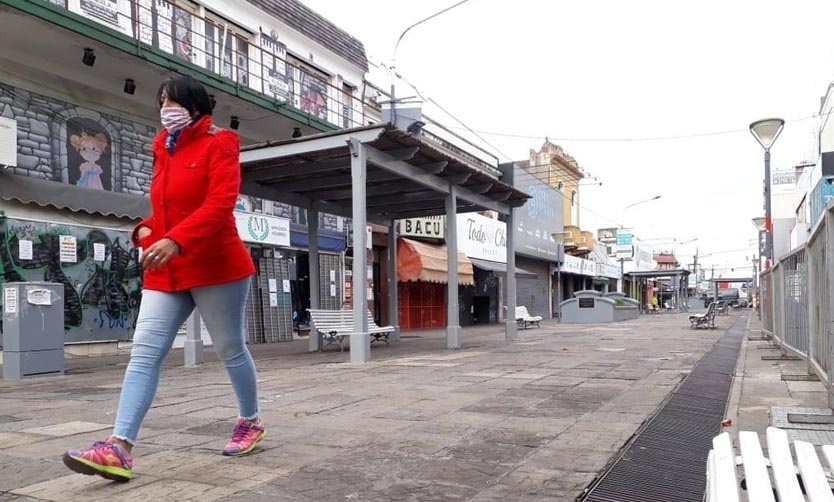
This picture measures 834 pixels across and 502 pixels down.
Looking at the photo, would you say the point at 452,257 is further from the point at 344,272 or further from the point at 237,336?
the point at 237,336

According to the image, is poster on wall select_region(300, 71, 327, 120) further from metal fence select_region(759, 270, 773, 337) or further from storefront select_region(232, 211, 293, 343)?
metal fence select_region(759, 270, 773, 337)

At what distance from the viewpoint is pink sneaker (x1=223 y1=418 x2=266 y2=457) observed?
397cm

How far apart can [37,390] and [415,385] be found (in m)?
4.23

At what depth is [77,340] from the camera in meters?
12.1

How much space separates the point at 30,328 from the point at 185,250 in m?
6.66

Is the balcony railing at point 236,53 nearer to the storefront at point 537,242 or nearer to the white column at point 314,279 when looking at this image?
the white column at point 314,279

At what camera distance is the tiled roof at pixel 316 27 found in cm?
1692

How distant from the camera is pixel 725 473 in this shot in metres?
2.06

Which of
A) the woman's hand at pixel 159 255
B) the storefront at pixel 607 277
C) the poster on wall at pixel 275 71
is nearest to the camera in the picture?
the woman's hand at pixel 159 255

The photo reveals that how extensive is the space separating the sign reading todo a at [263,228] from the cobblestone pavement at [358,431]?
6413mm

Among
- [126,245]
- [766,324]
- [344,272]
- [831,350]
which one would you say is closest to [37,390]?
[126,245]

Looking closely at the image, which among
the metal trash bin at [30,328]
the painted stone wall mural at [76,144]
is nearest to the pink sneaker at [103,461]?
the metal trash bin at [30,328]

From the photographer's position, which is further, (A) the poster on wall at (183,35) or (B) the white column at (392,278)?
(B) the white column at (392,278)

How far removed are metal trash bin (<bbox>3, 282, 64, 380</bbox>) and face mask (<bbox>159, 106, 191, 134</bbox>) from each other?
6249mm
